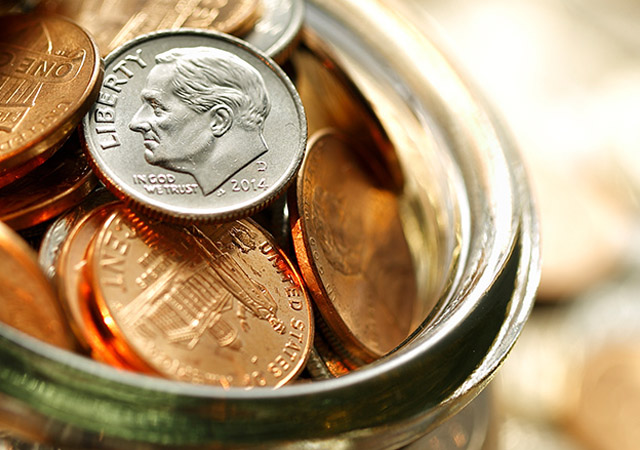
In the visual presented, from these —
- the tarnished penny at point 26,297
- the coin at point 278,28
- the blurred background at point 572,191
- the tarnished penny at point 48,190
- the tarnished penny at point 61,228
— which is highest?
the coin at point 278,28

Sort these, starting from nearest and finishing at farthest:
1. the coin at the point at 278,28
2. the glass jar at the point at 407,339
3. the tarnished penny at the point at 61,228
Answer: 1. the glass jar at the point at 407,339
2. the tarnished penny at the point at 61,228
3. the coin at the point at 278,28

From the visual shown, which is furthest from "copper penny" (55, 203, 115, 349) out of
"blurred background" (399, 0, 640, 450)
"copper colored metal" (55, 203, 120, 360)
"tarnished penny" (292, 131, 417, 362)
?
"blurred background" (399, 0, 640, 450)

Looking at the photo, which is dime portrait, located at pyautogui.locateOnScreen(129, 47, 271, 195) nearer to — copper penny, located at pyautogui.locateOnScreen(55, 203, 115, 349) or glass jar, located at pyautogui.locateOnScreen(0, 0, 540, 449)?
copper penny, located at pyautogui.locateOnScreen(55, 203, 115, 349)

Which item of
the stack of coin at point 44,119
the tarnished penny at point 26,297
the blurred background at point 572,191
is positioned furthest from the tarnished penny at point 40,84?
the blurred background at point 572,191

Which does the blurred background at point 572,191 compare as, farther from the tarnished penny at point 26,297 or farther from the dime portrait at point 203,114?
the tarnished penny at point 26,297

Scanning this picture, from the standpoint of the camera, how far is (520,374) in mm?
1362

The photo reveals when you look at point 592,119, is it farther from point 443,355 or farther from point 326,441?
point 326,441

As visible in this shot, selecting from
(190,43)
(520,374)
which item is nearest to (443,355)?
(190,43)

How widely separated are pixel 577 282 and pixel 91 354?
121cm

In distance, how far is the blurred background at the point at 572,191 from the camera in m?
1.28

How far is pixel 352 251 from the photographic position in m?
0.69

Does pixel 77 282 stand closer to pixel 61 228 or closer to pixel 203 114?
pixel 61 228

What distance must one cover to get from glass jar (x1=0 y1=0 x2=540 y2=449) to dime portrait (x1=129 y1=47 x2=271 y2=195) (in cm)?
19

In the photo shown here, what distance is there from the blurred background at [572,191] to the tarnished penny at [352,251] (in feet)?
0.55
